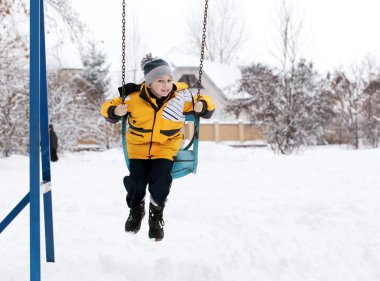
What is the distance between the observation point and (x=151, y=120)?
3516 millimetres

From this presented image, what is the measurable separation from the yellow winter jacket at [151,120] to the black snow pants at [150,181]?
6 centimetres

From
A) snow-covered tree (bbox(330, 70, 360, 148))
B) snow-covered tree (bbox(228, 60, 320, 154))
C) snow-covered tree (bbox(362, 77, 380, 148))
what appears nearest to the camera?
snow-covered tree (bbox(228, 60, 320, 154))

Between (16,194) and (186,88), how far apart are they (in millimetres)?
5474

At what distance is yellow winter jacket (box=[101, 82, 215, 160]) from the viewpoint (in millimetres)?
3510

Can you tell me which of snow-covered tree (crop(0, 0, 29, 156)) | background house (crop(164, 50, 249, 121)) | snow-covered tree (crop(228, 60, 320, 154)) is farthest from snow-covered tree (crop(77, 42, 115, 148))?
snow-covered tree (crop(228, 60, 320, 154))

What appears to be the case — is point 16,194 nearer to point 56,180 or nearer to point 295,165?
point 56,180

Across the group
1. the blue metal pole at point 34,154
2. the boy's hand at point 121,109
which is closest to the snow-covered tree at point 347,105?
the boy's hand at point 121,109

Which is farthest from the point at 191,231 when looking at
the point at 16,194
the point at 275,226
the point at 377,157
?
the point at 377,157

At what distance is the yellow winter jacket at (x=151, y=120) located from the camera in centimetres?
351

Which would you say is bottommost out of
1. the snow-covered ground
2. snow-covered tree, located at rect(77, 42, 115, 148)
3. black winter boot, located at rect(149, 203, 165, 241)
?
the snow-covered ground

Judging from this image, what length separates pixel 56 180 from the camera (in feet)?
33.0

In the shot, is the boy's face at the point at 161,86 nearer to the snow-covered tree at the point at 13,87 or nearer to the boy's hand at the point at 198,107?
the boy's hand at the point at 198,107

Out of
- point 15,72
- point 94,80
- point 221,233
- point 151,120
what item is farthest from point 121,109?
point 94,80

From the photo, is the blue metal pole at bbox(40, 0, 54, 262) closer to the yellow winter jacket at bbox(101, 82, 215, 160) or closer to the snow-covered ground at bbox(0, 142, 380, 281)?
the snow-covered ground at bbox(0, 142, 380, 281)
